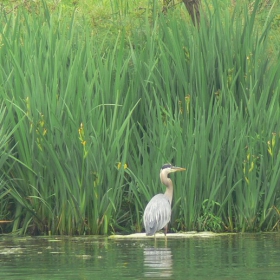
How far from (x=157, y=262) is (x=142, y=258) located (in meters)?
0.33

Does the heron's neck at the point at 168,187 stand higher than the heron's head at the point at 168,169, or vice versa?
the heron's head at the point at 168,169

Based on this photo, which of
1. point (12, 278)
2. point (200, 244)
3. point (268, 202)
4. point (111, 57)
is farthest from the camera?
point (111, 57)

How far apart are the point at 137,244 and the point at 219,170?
1303 mm

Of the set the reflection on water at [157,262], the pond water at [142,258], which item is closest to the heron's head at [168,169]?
the pond water at [142,258]

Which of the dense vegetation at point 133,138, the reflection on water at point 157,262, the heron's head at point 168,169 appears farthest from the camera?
the dense vegetation at point 133,138

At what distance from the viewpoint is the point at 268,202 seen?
10609 mm

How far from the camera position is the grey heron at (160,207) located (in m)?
10.1

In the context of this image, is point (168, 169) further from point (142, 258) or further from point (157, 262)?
point (157, 262)

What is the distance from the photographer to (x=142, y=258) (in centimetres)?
885

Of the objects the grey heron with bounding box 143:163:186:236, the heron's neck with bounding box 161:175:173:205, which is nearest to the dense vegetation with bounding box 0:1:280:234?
the heron's neck with bounding box 161:175:173:205

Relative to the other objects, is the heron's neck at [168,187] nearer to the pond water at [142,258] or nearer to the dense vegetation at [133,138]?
the dense vegetation at [133,138]

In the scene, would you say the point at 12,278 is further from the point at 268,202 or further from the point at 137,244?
the point at 268,202

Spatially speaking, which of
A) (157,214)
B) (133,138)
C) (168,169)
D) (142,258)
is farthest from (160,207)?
(133,138)

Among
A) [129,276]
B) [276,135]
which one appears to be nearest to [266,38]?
[276,135]
